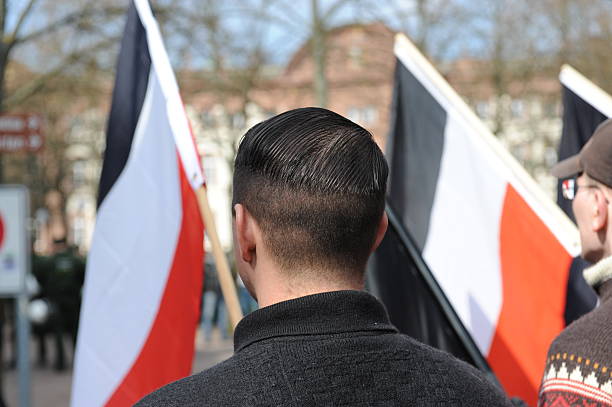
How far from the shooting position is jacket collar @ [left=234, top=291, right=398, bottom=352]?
1.19m

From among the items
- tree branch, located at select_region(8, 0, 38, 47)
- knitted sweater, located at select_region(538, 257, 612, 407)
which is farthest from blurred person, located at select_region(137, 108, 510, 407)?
tree branch, located at select_region(8, 0, 38, 47)

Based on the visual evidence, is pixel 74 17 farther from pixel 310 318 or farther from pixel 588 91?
pixel 310 318

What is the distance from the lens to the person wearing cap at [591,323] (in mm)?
1758

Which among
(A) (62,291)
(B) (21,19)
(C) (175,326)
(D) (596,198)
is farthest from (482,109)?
(D) (596,198)

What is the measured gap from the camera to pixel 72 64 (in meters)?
9.13

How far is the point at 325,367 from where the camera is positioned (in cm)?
116

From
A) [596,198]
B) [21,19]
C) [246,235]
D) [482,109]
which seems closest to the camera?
[246,235]

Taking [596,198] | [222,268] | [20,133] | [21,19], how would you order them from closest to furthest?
[596,198], [222,268], [20,133], [21,19]

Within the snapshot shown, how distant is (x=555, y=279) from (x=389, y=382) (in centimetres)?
196

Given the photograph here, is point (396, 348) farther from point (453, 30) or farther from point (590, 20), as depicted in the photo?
point (590, 20)

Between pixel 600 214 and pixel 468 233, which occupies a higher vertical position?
pixel 600 214

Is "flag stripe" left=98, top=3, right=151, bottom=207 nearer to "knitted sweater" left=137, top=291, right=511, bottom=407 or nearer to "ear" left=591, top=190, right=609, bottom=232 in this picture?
"ear" left=591, top=190, right=609, bottom=232

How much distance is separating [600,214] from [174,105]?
1346mm

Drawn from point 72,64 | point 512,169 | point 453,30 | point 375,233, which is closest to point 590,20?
point 453,30
